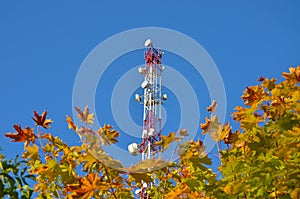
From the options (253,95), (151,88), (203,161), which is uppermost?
(151,88)

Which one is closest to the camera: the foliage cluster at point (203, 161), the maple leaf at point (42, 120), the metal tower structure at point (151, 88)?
the foliage cluster at point (203, 161)

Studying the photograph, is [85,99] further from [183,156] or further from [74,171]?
[183,156]

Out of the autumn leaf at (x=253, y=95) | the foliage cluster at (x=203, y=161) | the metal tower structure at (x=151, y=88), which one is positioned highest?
the metal tower structure at (x=151, y=88)

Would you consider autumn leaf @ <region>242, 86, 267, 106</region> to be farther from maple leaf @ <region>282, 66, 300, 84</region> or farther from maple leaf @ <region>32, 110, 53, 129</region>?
maple leaf @ <region>32, 110, 53, 129</region>

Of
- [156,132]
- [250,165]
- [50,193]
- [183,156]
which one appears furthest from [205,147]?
[156,132]

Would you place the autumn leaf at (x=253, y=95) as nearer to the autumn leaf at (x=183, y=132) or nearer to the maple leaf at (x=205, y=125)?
the maple leaf at (x=205, y=125)

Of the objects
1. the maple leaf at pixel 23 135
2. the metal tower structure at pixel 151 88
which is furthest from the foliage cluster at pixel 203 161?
the metal tower structure at pixel 151 88

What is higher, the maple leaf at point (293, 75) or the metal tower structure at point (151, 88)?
the metal tower structure at point (151, 88)

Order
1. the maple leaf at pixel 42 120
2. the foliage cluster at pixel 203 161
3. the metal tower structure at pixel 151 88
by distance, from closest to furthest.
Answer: the foliage cluster at pixel 203 161 → the maple leaf at pixel 42 120 → the metal tower structure at pixel 151 88

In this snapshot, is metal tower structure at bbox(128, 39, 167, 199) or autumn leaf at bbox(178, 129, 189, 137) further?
metal tower structure at bbox(128, 39, 167, 199)

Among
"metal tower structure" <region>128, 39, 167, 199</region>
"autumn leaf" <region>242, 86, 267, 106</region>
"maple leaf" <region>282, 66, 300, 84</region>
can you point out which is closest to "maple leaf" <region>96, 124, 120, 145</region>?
"autumn leaf" <region>242, 86, 267, 106</region>

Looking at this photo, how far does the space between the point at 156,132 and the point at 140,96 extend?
137 cm

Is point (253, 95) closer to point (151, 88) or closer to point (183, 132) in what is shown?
point (183, 132)

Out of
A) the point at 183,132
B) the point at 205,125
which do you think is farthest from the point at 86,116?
the point at 205,125
